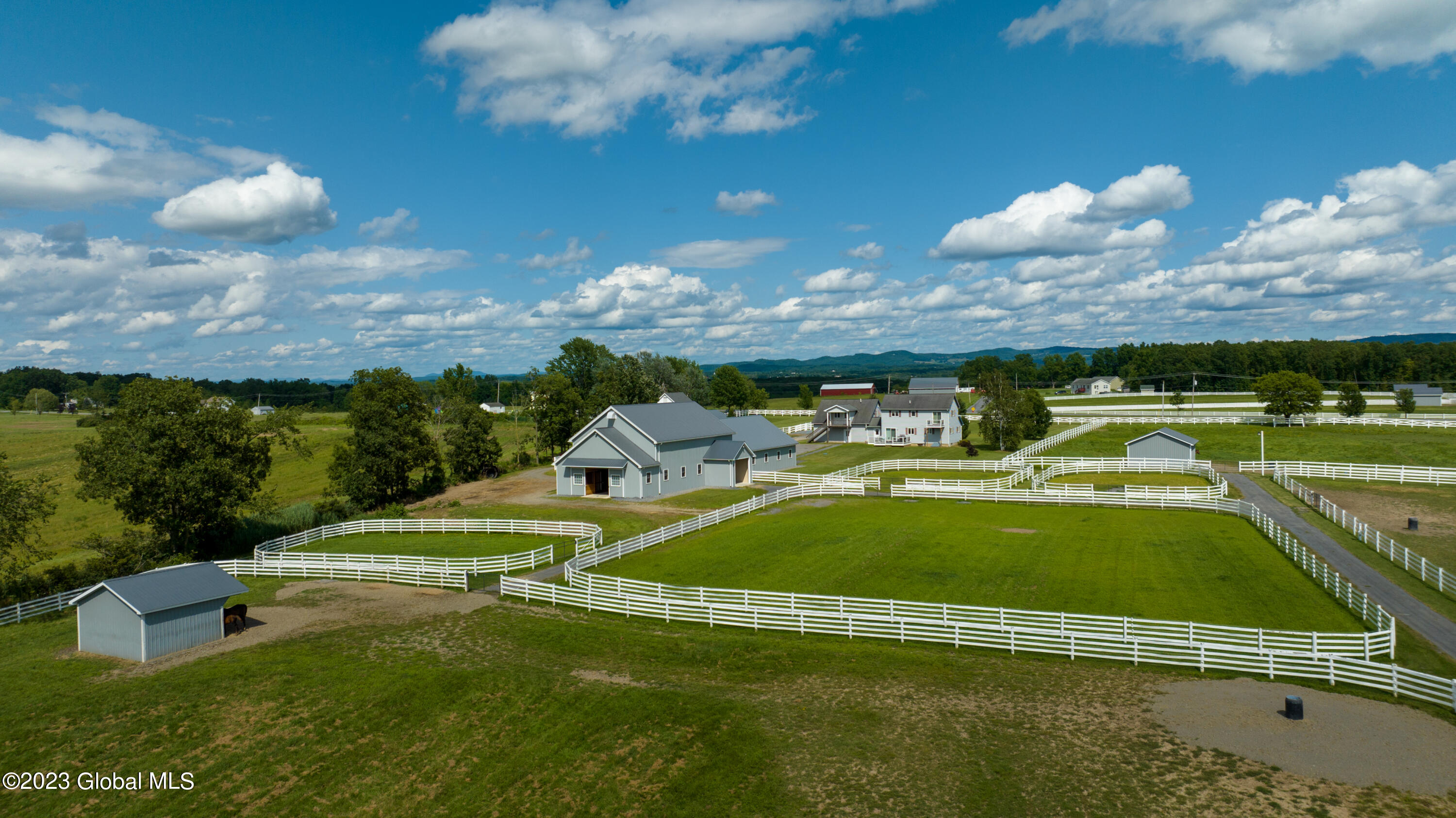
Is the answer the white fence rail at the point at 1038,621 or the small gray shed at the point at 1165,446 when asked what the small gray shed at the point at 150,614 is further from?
the small gray shed at the point at 1165,446

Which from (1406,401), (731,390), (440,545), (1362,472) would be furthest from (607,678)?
(1406,401)

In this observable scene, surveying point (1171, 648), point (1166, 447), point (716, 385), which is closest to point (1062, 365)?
Answer: point (716, 385)

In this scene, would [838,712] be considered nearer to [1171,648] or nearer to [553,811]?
[553,811]

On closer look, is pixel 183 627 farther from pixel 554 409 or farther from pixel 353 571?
pixel 554 409

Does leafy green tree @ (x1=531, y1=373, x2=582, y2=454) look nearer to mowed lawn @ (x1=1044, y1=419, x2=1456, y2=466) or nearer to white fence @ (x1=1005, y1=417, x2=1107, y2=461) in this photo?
white fence @ (x1=1005, y1=417, x2=1107, y2=461)

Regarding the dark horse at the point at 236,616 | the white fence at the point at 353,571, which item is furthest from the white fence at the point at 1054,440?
the dark horse at the point at 236,616
